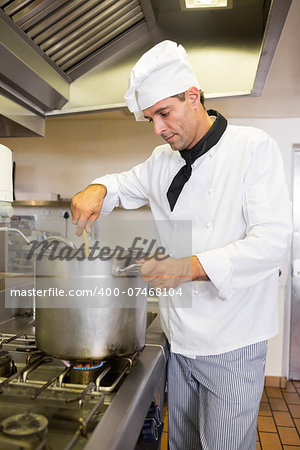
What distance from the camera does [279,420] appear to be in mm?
2641

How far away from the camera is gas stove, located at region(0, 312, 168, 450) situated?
2.18 feet

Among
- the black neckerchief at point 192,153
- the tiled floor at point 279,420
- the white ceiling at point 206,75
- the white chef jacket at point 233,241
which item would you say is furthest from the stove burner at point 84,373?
the tiled floor at point 279,420

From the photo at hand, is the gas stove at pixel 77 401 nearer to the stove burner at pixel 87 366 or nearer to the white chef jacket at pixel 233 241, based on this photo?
the stove burner at pixel 87 366

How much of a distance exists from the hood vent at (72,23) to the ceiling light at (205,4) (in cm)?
16

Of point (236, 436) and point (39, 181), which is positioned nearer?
point (236, 436)

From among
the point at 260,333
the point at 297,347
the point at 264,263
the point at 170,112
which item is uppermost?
the point at 170,112

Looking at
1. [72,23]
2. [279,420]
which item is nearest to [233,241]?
[72,23]

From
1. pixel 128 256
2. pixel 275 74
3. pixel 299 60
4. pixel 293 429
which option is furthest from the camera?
pixel 293 429

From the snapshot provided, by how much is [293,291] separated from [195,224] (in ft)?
7.90

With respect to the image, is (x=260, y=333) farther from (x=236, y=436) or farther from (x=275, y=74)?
(x=275, y=74)

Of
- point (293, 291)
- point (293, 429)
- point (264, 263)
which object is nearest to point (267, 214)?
point (264, 263)

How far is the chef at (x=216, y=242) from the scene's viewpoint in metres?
1.06

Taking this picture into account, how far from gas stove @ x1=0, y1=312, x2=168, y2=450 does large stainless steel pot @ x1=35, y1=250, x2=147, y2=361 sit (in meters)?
0.06

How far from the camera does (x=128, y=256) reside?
93 centimetres
